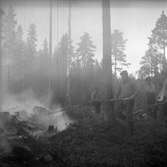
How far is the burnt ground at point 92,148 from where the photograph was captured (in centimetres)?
450

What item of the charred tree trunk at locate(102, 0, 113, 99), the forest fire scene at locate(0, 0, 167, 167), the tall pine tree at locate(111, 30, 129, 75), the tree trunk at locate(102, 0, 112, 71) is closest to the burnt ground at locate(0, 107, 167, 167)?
the forest fire scene at locate(0, 0, 167, 167)

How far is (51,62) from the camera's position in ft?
74.0

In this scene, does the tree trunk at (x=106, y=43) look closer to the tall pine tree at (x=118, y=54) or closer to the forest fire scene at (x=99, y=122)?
the forest fire scene at (x=99, y=122)

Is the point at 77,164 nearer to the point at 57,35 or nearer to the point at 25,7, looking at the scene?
the point at 25,7

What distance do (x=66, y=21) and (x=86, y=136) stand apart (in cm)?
1376

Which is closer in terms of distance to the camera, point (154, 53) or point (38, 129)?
point (38, 129)

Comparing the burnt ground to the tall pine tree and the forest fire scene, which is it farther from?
the tall pine tree

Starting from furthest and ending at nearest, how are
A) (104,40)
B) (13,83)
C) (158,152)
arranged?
(13,83) → (104,40) → (158,152)

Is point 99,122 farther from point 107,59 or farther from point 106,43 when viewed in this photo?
point 106,43

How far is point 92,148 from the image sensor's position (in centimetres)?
538

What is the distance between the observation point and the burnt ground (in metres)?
4.50

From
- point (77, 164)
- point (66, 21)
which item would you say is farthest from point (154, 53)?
point (77, 164)

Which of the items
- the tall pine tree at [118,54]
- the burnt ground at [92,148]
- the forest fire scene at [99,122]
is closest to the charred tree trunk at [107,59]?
the forest fire scene at [99,122]

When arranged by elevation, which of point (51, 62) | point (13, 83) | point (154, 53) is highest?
point (154, 53)
